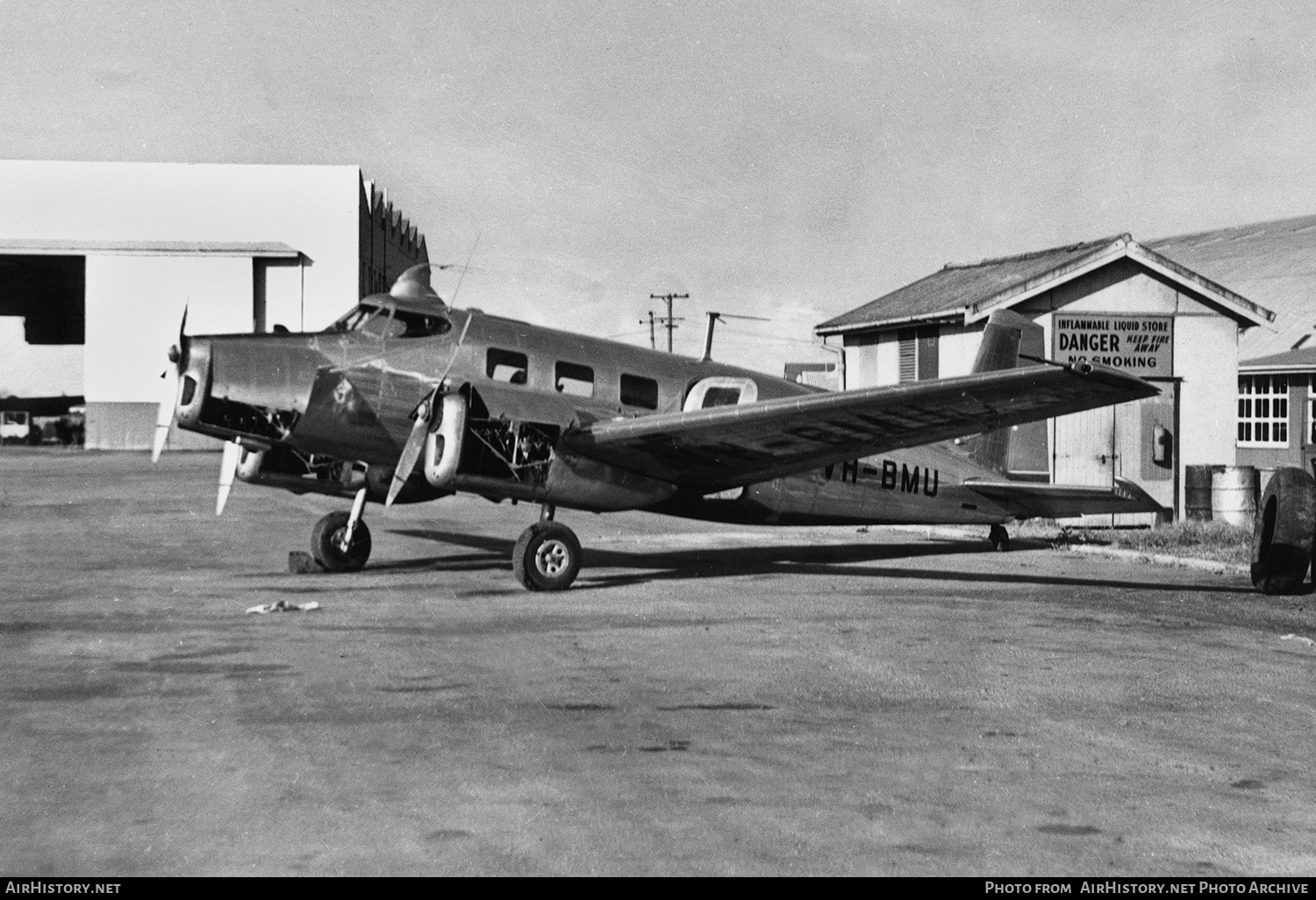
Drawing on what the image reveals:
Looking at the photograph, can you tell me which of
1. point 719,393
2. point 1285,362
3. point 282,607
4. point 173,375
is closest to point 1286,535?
point 719,393

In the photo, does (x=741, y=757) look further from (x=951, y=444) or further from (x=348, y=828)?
(x=951, y=444)

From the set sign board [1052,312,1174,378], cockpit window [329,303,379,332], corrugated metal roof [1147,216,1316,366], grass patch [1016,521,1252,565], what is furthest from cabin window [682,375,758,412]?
corrugated metal roof [1147,216,1316,366]

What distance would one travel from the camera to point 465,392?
14000 mm

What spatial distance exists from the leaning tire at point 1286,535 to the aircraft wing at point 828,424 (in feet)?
8.90

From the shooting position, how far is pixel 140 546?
1908cm

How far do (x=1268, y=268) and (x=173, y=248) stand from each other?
47336 mm

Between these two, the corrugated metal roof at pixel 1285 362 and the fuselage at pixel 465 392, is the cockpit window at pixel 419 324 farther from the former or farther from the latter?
the corrugated metal roof at pixel 1285 362

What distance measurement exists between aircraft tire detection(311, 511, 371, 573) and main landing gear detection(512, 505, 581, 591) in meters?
2.84

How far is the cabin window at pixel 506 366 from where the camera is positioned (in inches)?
582

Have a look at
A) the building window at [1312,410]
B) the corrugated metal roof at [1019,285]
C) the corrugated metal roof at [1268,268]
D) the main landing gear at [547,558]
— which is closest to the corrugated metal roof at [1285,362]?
the building window at [1312,410]

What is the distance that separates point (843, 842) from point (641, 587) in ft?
30.2

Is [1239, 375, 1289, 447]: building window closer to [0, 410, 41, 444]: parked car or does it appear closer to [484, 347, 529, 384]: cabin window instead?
[484, 347, 529, 384]: cabin window

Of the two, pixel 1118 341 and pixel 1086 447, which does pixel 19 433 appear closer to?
pixel 1086 447
